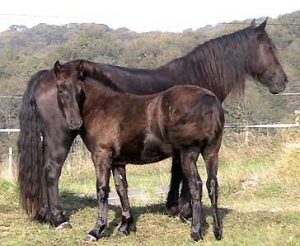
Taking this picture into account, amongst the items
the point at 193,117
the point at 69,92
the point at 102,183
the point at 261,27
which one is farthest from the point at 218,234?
the point at 261,27

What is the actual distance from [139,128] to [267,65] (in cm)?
269

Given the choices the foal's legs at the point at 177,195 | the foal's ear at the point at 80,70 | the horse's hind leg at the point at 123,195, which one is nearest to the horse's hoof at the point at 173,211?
the foal's legs at the point at 177,195

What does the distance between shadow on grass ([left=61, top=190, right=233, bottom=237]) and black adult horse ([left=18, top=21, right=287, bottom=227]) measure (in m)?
0.41

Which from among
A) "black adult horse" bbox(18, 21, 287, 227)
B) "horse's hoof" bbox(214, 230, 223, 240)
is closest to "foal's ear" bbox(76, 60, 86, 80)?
"black adult horse" bbox(18, 21, 287, 227)

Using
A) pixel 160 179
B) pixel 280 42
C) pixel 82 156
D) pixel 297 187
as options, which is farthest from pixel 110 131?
pixel 280 42

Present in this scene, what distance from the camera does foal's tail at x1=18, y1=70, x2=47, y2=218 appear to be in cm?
745

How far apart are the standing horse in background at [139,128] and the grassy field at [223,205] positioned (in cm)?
41

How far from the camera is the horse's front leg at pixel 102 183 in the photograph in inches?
250

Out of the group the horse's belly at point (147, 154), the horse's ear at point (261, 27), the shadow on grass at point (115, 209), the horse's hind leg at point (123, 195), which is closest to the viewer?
the horse's belly at point (147, 154)

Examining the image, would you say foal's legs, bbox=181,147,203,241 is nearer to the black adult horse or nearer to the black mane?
the black adult horse

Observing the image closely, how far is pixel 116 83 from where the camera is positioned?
725cm

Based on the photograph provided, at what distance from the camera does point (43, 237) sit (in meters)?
6.61

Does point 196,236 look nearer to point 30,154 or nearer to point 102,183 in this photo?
point 102,183

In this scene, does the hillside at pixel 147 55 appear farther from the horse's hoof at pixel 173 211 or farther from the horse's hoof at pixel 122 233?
the horse's hoof at pixel 122 233
